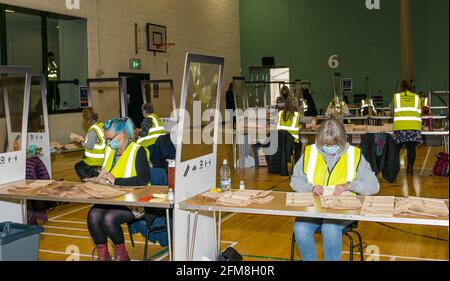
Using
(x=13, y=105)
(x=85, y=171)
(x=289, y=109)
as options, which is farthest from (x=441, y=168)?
(x=13, y=105)

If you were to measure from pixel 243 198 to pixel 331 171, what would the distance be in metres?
0.67

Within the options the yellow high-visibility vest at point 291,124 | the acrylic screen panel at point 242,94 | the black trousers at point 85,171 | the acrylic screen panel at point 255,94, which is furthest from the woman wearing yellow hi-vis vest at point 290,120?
the acrylic screen panel at point 255,94

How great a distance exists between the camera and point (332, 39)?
68.4ft

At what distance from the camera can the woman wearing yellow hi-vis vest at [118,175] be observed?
4.34m

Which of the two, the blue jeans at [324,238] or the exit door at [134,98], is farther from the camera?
the exit door at [134,98]

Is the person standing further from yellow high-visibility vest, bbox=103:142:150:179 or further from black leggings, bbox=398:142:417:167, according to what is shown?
yellow high-visibility vest, bbox=103:142:150:179

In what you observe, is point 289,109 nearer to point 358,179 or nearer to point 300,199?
point 358,179

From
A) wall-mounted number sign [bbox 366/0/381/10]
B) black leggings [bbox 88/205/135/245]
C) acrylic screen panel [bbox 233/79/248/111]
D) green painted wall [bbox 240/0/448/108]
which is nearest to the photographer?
black leggings [bbox 88/205/135/245]

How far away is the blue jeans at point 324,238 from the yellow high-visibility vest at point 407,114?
5441 millimetres

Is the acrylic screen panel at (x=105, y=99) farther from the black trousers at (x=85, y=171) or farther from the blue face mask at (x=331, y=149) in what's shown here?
the blue face mask at (x=331, y=149)

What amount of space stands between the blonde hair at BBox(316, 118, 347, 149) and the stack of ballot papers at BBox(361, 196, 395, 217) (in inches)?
17.4

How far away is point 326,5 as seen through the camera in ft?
68.4

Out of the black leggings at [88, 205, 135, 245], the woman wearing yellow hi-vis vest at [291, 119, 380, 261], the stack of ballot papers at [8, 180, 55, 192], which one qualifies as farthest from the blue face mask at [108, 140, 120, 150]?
the woman wearing yellow hi-vis vest at [291, 119, 380, 261]

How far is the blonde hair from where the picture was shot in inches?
153
